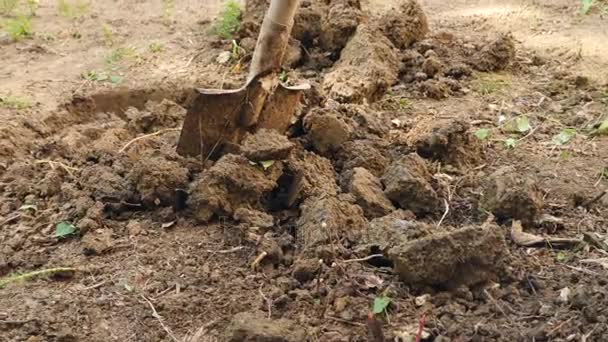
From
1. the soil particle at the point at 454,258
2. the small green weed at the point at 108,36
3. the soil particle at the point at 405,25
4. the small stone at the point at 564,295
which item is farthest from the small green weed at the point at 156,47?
the small stone at the point at 564,295

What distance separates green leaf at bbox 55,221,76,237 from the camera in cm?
258

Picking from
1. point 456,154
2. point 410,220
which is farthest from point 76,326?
point 456,154

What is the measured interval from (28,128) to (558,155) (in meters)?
2.10

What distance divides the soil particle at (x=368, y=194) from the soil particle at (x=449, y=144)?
1.10ft

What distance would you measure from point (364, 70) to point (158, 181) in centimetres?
124

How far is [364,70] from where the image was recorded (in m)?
3.52

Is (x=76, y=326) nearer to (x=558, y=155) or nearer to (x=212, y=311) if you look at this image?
(x=212, y=311)

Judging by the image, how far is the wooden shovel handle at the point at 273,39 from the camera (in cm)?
282

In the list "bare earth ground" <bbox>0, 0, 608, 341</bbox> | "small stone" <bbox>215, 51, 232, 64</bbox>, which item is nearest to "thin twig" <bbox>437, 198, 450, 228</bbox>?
"bare earth ground" <bbox>0, 0, 608, 341</bbox>

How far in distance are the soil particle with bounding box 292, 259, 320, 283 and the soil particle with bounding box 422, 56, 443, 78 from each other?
1.63 meters

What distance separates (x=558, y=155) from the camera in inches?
118

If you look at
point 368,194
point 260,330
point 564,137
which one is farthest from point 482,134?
point 260,330

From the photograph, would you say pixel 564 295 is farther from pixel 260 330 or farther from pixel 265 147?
pixel 265 147

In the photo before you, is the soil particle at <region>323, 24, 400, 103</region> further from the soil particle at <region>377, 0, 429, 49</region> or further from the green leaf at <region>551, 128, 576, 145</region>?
the green leaf at <region>551, 128, 576, 145</region>
